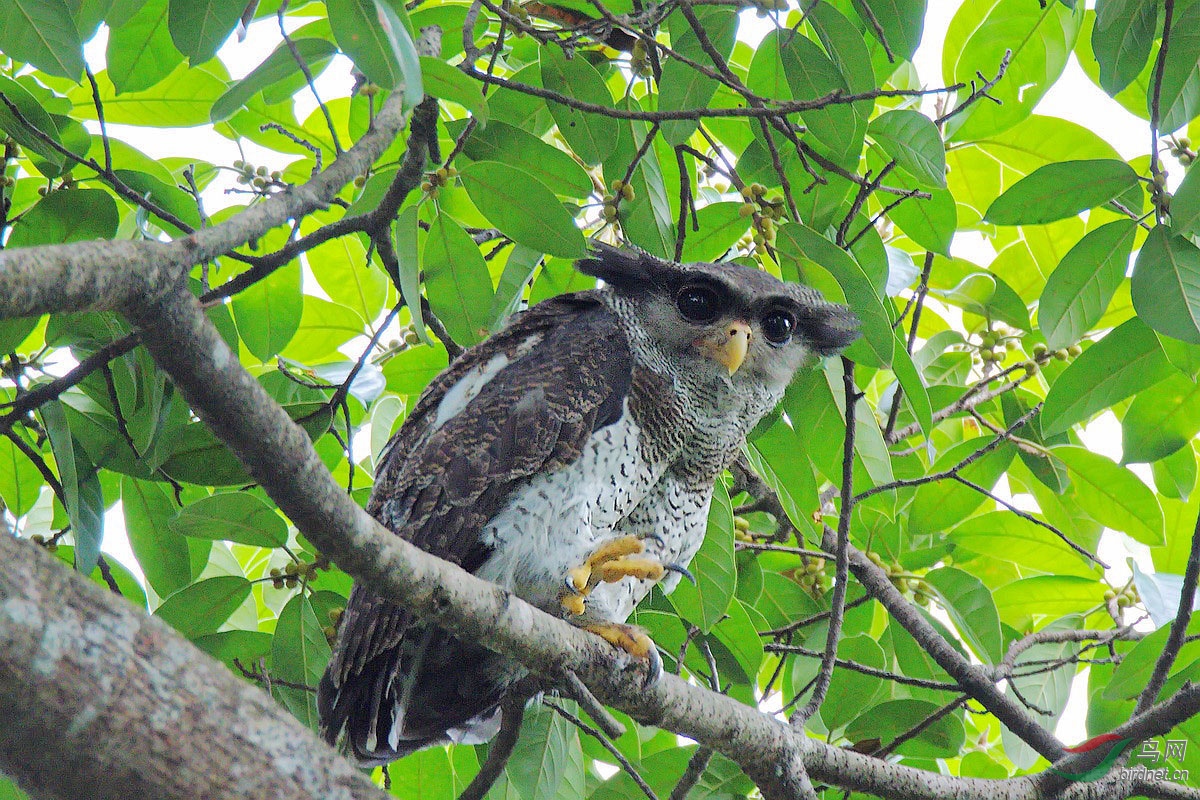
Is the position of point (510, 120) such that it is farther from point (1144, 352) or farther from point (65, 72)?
point (1144, 352)

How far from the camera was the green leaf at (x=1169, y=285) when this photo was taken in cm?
258

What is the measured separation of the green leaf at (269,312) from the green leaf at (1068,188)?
2149 millimetres

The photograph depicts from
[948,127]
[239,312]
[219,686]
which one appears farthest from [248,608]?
[948,127]

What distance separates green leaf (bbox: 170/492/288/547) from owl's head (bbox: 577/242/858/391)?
4.06 ft

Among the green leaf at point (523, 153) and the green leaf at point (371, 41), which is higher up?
the green leaf at point (523, 153)

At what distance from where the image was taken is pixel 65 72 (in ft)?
7.68

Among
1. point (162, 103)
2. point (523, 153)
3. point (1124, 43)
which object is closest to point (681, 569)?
point (523, 153)

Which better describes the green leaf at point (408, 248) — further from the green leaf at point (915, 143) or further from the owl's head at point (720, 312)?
the green leaf at point (915, 143)

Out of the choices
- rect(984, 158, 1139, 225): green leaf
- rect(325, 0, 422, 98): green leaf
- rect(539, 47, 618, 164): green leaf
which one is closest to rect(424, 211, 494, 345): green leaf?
rect(539, 47, 618, 164): green leaf

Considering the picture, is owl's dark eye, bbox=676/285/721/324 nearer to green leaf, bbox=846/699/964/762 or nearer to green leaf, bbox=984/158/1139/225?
green leaf, bbox=984/158/1139/225

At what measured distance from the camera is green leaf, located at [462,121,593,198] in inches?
118

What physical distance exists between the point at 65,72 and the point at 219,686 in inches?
68.1

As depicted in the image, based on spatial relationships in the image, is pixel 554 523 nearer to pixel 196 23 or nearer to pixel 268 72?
pixel 268 72

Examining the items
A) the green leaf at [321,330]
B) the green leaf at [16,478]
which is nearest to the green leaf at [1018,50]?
the green leaf at [321,330]
